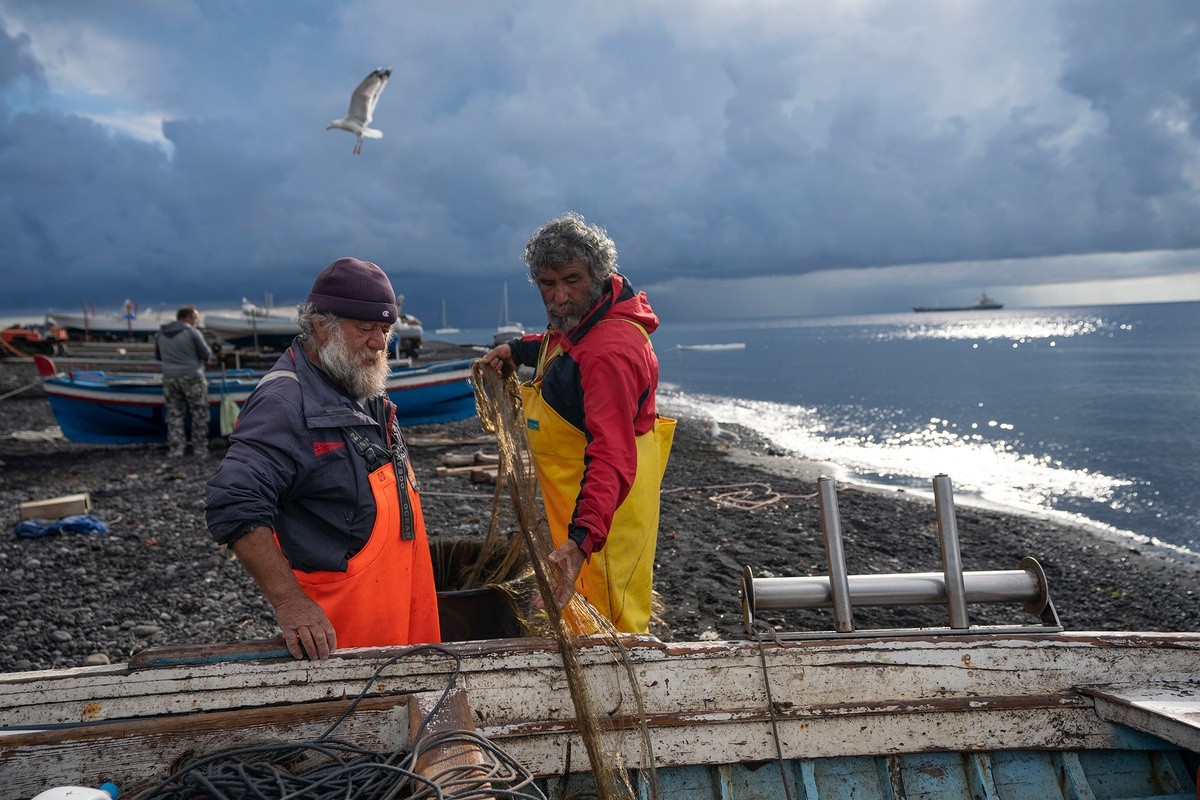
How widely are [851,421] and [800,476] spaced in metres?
17.9

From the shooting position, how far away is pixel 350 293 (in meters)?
3.06

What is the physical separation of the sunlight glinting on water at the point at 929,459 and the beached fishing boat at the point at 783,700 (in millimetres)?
10735

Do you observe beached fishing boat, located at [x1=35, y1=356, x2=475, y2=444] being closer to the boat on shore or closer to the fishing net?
the fishing net

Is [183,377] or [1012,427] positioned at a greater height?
[183,377]

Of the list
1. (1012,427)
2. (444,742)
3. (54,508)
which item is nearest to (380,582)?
(444,742)

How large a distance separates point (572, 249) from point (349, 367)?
1.12m

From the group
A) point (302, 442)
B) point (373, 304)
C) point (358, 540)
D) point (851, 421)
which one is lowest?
point (851, 421)

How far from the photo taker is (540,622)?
4.07m

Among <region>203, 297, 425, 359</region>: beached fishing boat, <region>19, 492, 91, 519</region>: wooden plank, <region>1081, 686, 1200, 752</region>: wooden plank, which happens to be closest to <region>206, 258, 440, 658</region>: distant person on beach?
<region>1081, 686, 1200, 752</region>: wooden plank

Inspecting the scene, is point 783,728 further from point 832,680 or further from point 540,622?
point 540,622

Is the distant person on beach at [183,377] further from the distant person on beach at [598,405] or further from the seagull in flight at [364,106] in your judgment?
the distant person on beach at [598,405]

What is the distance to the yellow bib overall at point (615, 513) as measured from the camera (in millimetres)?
3580

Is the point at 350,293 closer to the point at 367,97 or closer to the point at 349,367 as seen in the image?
the point at 349,367

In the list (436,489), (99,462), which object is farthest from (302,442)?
(99,462)
